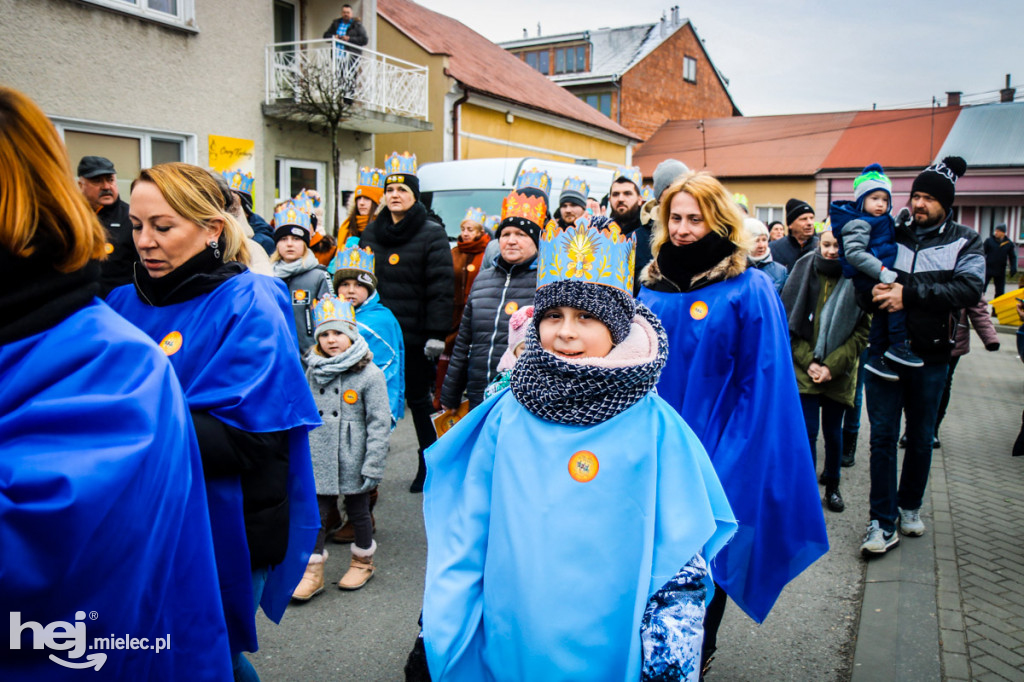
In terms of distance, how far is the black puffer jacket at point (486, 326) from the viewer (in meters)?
5.15

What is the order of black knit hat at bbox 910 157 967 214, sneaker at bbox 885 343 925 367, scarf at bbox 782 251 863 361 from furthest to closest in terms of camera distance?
scarf at bbox 782 251 863 361 < sneaker at bbox 885 343 925 367 < black knit hat at bbox 910 157 967 214

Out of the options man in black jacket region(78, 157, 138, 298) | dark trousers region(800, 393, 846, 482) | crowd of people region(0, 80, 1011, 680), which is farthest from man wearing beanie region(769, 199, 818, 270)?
man in black jacket region(78, 157, 138, 298)

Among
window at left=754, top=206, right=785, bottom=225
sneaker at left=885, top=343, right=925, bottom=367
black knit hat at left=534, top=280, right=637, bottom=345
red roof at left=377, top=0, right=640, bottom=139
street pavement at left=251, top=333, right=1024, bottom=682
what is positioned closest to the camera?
black knit hat at left=534, top=280, right=637, bottom=345

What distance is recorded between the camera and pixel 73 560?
5.25ft

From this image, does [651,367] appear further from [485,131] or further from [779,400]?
[485,131]

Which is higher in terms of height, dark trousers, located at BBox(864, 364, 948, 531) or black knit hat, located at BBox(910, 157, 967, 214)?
black knit hat, located at BBox(910, 157, 967, 214)

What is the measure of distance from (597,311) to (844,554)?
12.2ft

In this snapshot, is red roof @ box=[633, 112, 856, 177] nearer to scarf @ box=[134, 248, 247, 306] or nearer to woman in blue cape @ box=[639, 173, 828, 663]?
woman in blue cape @ box=[639, 173, 828, 663]

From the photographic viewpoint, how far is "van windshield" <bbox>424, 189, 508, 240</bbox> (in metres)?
11.0

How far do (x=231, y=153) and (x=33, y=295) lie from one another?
13.9 m

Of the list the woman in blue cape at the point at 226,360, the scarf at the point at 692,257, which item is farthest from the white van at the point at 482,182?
the woman in blue cape at the point at 226,360

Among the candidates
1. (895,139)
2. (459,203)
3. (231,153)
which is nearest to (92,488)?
(459,203)

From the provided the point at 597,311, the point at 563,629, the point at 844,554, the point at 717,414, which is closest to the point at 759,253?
the point at 844,554

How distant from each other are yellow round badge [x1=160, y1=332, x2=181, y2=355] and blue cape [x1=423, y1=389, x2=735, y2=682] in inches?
41.6
